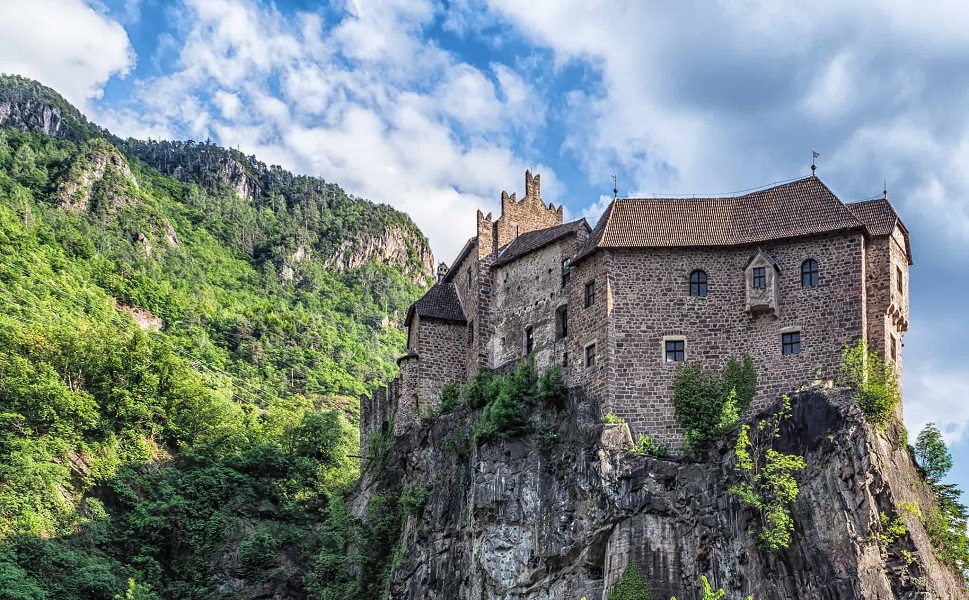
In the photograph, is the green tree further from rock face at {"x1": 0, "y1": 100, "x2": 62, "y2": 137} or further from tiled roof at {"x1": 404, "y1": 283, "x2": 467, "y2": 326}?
rock face at {"x1": 0, "y1": 100, "x2": 62, "y2": 137}

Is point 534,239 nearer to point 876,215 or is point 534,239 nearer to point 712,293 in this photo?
point 712,293

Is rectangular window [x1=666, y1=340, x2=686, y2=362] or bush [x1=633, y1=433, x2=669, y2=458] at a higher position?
rectangular window [x1=666, y1=340, x2=686, y2=362]

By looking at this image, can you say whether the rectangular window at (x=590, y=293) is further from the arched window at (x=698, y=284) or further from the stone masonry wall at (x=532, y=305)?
the arched window at (x=698, y=284)

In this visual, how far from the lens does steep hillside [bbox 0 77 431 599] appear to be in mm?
73125

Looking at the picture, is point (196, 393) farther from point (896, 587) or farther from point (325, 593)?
point (896, 587)

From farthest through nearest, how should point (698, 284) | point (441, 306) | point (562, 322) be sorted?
point (441, 306) < point (562, 322) < point (698, 284)

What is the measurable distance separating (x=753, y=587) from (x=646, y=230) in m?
18.4

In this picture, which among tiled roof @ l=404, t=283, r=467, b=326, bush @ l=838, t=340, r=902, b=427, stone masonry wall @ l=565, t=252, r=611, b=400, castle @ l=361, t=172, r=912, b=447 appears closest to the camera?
bush @ l=838, t=340, r=902, b=427

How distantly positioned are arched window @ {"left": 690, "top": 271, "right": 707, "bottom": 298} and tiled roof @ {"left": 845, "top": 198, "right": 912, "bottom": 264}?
748 cm

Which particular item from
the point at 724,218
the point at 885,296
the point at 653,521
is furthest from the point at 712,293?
the point at 653,521

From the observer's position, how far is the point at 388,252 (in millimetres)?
178000

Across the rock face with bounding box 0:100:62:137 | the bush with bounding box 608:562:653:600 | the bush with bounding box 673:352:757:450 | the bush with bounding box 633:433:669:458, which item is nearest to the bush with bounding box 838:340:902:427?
the bush with bounding box 673:352:757:450

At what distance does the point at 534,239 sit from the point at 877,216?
1904cm

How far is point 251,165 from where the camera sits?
19525 centimetres
